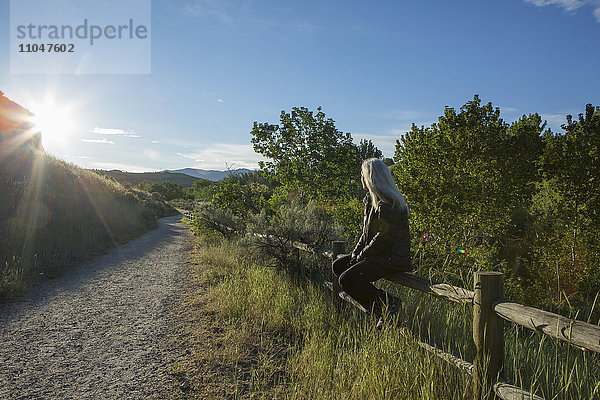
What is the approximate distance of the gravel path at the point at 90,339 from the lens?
3412 millimetres

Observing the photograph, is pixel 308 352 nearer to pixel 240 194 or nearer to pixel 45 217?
pixel 240 194

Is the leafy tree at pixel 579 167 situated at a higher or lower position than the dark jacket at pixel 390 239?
higher

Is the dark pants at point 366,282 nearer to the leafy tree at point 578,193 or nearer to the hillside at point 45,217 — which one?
the hillside at point 45,217

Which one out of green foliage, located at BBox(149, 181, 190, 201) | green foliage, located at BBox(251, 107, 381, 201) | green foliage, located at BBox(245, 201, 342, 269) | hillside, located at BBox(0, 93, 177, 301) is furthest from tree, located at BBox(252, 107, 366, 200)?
green foliage, located at BBox(149, 181, 190, 201)

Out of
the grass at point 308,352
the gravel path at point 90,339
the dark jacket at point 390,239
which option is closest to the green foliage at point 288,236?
the grass at point 308,352

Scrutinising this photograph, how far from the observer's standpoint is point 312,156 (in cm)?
1116

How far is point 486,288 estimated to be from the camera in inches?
100

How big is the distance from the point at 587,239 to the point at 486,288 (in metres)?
14.3

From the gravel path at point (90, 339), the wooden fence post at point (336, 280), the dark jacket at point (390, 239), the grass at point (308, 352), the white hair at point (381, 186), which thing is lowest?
the gravel path at point (90, 339)

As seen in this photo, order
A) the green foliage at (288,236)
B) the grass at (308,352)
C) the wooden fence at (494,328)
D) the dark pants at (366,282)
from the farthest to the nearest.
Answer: the green foliage at (288,236) → the dark pants at (366,282) → the grass at (308,352) → the wooden fence at (494,328)

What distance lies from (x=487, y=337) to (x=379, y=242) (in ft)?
4.49

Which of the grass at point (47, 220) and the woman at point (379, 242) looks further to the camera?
the grass at point (47, 220)

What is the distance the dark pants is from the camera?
374 centimetres

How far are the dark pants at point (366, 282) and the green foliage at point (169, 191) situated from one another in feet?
236
